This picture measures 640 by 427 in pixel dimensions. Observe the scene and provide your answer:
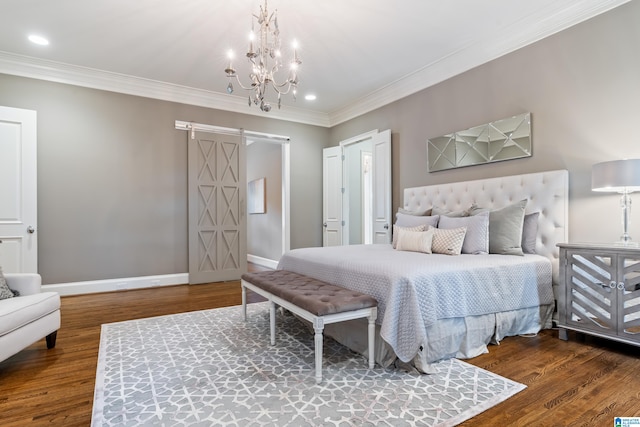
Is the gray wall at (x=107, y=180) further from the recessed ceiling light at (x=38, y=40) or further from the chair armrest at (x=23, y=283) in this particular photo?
the chair armrest at (x=23, y=283)

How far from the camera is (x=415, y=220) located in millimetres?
3762

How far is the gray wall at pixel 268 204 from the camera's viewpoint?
6689 millimetres

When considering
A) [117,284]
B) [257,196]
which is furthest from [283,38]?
[257,196]

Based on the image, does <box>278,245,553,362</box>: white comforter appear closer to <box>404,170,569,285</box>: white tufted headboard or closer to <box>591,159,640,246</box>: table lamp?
<box>404,170,569,285</box>: white tufted headboard

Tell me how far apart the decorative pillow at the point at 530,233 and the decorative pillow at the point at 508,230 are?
0.14 meters

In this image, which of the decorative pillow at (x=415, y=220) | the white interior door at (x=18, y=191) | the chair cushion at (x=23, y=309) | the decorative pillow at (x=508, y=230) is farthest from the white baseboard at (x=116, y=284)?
the decorative pillow at (x=508, y=230)

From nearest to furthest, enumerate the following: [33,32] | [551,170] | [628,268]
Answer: [628,268] < [551,170] < [33,32]

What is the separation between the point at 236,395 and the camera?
1.88m

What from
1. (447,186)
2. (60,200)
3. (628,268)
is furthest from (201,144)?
(628,268)

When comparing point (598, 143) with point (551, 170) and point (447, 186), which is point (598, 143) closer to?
point (551, 170)

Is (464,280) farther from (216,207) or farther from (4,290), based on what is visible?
(216,207)

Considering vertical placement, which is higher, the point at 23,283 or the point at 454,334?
the point at 23,283

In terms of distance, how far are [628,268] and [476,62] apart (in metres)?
2.57

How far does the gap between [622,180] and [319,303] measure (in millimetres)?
2317
